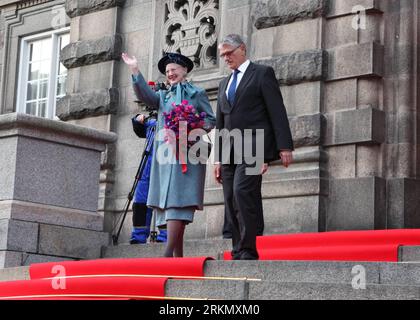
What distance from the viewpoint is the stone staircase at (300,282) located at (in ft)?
25.5

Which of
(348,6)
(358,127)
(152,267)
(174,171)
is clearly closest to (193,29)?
(348,6)

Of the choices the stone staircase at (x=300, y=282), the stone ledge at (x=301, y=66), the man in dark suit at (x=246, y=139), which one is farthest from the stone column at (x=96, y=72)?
the stone staircase at (x=300, y=282)

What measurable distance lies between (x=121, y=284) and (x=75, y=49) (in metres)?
7.86

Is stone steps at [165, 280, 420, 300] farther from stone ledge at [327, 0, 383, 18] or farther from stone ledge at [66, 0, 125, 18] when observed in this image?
stone ledge at [66, 0, 125, 18]

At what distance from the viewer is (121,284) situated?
30.6ft

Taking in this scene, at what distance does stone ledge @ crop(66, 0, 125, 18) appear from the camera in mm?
16219

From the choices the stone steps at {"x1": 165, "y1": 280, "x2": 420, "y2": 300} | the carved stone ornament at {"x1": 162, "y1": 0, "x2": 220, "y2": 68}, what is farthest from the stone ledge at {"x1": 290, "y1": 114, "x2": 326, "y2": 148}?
the stone steps at {"x1": 165, "y1": 280, "x2": 420, "y2": 300}

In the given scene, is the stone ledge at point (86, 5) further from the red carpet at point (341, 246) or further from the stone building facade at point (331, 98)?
the red carpet at point (341, 246)

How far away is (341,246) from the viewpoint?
10891 mm

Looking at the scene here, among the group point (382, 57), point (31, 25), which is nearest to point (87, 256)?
point (382, 57)

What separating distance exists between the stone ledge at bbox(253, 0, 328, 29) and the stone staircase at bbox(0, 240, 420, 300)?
198 inches

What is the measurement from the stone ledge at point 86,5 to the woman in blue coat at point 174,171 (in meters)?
4.97

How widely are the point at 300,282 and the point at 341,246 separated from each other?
9.13ft

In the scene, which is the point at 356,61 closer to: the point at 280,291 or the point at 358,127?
the point at 358,127
